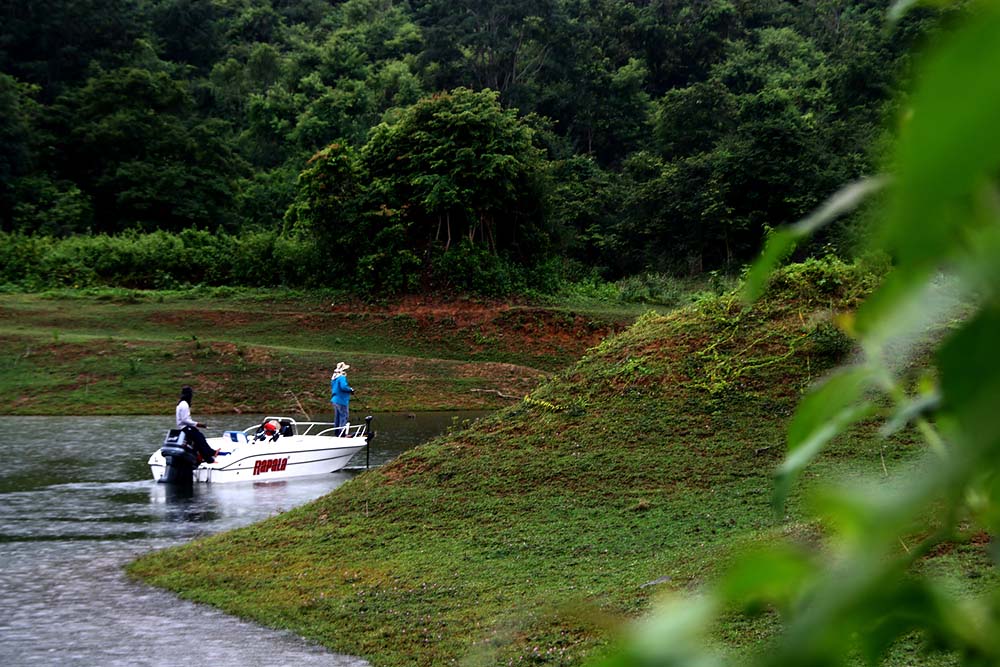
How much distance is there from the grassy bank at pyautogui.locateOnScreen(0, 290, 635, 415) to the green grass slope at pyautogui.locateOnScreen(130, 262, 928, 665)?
13.0 m

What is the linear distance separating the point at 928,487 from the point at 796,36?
53586 mm

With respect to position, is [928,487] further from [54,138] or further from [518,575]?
[54,138]

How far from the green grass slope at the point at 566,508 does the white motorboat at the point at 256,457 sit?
345cm

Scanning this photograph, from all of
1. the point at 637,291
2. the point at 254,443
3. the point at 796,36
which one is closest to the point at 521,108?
the point at 796,36

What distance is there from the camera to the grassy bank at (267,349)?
24.3m

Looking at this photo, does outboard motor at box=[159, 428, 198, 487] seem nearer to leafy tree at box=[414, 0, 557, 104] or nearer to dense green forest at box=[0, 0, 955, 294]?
dense green forest at box=[0, 0, 955, 294]

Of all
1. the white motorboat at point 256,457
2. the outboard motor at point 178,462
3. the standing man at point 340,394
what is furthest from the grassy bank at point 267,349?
the outboard motor at point 178,462

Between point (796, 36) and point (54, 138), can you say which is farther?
point (796, 36)

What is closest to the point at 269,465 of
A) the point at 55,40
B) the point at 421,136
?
the point at 421,136

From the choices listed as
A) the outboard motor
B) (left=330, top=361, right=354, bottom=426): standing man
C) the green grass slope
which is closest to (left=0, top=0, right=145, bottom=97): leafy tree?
(left=330, top=361, right=354, bottom=426): standing man

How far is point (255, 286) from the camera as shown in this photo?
116ft

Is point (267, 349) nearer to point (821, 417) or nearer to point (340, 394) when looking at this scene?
point (340, 394)

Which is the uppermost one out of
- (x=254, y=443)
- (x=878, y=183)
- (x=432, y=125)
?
(x=432, y=125)

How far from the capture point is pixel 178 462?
546 inches
